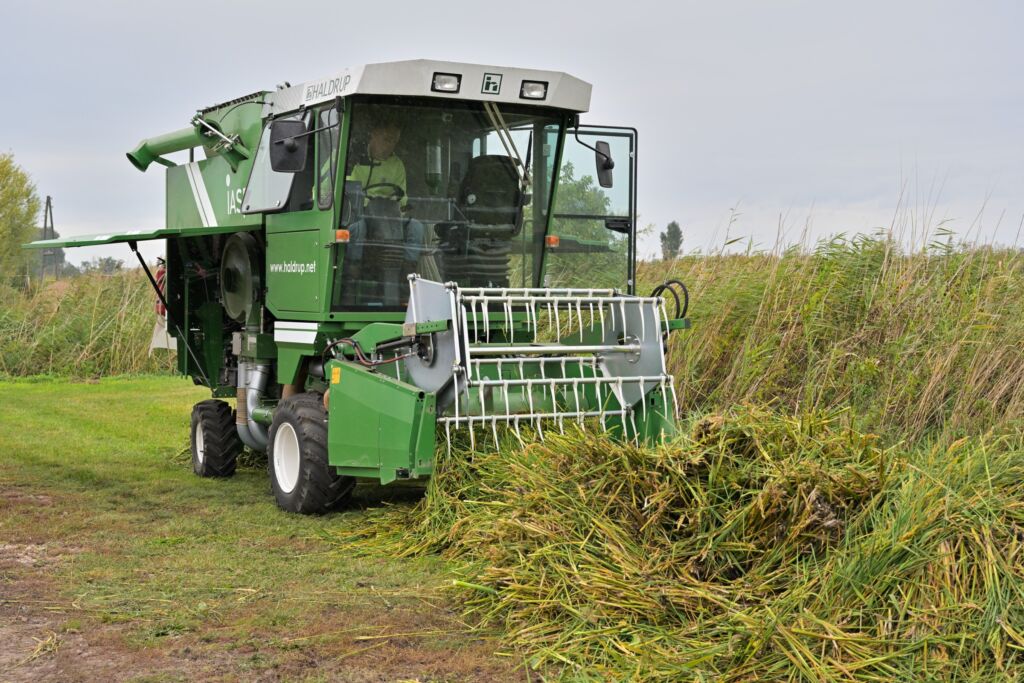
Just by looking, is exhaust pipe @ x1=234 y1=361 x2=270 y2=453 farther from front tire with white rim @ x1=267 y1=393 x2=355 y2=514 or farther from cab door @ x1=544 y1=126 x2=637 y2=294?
cab door @ x1=544 y1=126 x2=637 y2=294

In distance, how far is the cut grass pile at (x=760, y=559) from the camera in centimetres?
403

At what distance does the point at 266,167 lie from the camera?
27.6 feet

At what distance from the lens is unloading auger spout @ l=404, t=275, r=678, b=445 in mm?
6484

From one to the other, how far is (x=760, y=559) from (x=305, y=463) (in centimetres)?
336

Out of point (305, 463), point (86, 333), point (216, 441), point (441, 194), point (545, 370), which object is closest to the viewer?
point (305, 463)

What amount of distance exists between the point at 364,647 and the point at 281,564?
4.88 feet

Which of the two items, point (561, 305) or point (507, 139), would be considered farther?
point (507, 139)

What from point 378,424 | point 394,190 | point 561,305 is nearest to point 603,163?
point 561,305

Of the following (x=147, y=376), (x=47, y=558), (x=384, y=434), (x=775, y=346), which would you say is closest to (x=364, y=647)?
(x=384, y=434)

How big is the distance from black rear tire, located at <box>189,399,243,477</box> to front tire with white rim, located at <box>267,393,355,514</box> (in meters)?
1.57

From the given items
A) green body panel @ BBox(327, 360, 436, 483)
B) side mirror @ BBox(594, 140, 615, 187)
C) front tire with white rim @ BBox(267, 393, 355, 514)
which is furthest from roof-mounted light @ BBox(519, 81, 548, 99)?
front tire with white rim @ BBox(267, 393, 355, 514)

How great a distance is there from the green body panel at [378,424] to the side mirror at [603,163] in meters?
2.31

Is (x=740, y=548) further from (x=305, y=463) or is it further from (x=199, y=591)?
(x=305, y=463)

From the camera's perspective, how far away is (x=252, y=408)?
8641 millimetres
